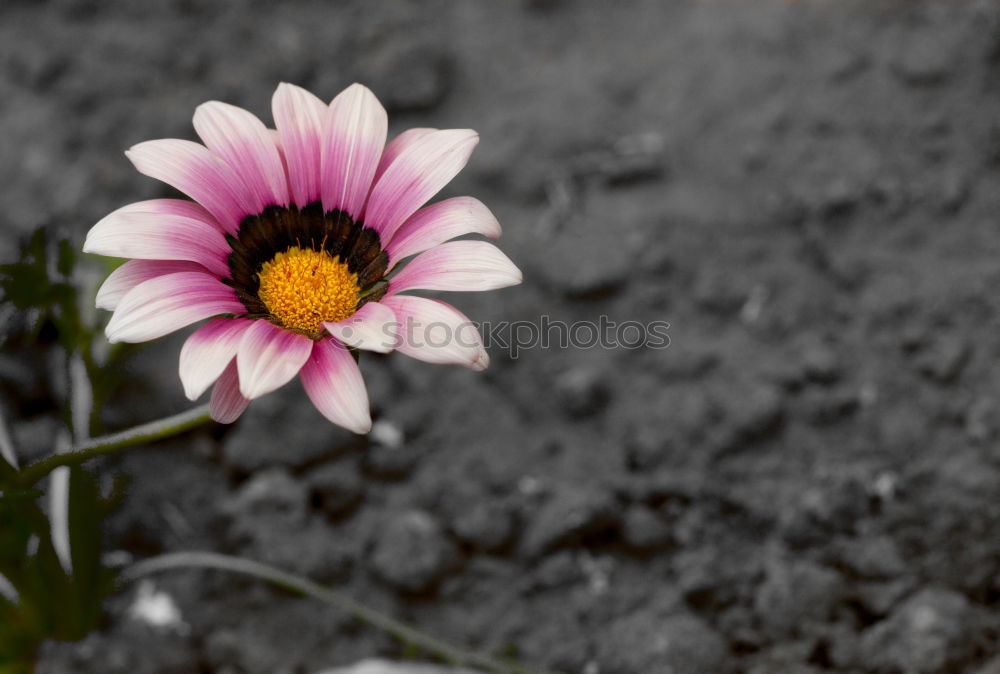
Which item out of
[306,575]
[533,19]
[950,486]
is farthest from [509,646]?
[533,19]

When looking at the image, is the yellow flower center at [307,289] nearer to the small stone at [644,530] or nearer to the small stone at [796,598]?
the small stone at [644,530]

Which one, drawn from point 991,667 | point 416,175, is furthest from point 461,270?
point 991,667

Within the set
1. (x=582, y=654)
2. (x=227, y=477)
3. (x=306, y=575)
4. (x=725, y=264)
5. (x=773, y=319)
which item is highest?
(x=725, y=264)

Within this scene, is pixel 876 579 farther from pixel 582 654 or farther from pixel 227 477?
pixel 227 477

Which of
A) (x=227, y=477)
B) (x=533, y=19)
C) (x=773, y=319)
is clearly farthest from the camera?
(x=533, y=19)

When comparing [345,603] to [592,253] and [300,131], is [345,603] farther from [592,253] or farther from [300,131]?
[592,253]

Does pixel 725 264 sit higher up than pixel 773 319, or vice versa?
pixel 725 264

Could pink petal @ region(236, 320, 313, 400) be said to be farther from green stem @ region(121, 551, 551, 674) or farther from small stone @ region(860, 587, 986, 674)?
small stone @ region(860, 587, 986, 674)
